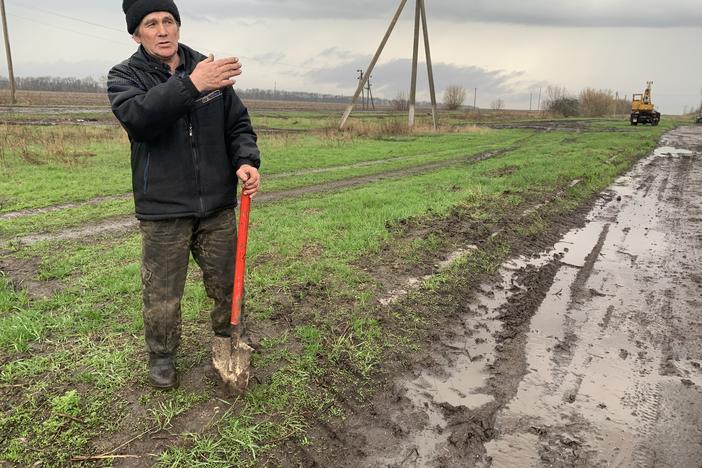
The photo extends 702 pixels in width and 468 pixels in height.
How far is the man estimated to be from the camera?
2467 millimetres

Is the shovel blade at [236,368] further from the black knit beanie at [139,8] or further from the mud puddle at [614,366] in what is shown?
the black knit beanie at [139,8]

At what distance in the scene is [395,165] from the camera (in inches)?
569

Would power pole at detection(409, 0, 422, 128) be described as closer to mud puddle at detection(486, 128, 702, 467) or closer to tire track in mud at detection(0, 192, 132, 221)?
tire track in mud at detection(0, 192, 132, 221)

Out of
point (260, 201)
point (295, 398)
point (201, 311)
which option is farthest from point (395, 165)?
point (295, 398)

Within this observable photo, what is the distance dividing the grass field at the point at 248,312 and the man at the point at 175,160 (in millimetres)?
461

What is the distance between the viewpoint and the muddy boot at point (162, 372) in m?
3.03

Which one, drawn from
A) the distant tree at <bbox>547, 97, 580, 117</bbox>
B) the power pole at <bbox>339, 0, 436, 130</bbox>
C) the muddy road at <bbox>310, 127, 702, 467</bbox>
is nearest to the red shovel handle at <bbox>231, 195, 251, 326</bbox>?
the muddy road at <bbox>310, 127, 702, 467</bbox>

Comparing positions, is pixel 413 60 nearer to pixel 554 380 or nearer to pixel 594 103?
pixel 554 380

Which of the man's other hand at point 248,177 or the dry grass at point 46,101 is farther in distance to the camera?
the dry grass at point 46,101

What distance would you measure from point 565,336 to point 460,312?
0.92 metres

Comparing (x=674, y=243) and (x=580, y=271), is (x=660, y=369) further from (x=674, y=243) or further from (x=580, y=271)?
(x=674, y=243)

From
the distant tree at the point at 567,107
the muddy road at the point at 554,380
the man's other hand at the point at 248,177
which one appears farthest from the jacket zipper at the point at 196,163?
the distant tree at the point at 567,107

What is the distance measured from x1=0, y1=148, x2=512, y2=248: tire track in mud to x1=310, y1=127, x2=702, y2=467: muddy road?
5132mm

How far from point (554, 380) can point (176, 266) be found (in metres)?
2.77
